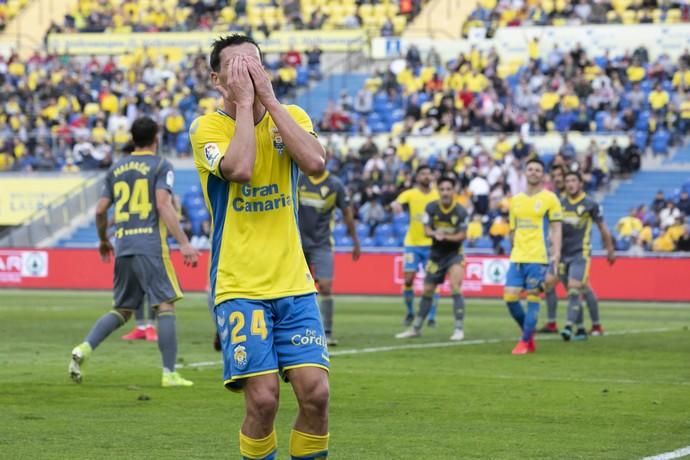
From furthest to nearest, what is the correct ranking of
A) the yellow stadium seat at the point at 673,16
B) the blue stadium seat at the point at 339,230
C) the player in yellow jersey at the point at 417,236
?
the yellow stadium seat at the point at 673,16 → the blue stadium seat at the point at 339,230 → the player in yellow jersey at the point at 417,236

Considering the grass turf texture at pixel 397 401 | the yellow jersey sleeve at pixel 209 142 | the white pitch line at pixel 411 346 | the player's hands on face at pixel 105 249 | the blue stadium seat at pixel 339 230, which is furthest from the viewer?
the blue stadium seat at pixel 339 230

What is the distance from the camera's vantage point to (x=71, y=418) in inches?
427

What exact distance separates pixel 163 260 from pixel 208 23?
36.9 meters

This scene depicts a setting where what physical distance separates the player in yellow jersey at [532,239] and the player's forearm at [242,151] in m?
10.9

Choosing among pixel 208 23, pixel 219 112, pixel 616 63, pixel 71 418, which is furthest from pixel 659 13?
pixel 219 112

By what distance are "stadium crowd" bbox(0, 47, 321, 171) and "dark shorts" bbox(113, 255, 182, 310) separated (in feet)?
93.9

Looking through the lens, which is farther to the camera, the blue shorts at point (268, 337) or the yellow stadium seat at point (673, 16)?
the yellow stadium seat at point (673, 16)

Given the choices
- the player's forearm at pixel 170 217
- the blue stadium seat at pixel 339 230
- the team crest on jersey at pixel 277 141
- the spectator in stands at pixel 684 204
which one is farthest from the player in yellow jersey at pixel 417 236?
the team crest on jersey at pixel 277 141

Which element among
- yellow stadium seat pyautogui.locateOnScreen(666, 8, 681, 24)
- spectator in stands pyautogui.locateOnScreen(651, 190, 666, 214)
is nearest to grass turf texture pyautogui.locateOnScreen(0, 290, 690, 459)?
spectator in stands pyautogui.locateOnScreen(651, 190, 666, 214)

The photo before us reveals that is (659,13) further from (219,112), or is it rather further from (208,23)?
(219,112)

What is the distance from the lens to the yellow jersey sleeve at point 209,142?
23.0 feet

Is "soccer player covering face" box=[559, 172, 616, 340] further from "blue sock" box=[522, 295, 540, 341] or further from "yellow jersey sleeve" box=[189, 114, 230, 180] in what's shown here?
"yellow jersey sleeve" box=[189, 114, 230, 180]

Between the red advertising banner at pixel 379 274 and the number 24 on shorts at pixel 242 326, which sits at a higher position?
the number 24 on shorts at pixel 242 326

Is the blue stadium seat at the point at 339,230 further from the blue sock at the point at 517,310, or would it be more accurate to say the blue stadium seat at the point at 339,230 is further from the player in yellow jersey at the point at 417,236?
the blue sock at the point at 517,310
